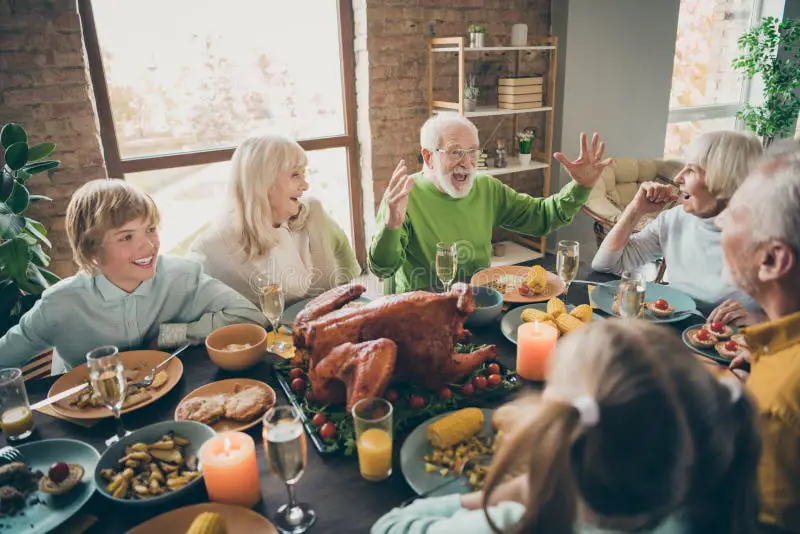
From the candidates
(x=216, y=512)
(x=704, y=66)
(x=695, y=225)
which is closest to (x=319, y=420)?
(x=216, y=512)

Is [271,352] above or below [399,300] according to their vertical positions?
below

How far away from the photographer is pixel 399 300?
1281mm

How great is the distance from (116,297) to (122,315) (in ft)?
0.21

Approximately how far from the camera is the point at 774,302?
1.04 meters

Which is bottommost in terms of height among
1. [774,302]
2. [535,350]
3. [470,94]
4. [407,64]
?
[535,350]

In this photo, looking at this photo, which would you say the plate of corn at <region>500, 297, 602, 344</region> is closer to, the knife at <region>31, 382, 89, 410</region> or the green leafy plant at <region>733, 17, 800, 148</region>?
A: the knife at <region>31, 382, 89, 410</region>

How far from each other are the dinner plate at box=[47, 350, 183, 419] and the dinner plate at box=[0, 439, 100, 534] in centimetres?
10

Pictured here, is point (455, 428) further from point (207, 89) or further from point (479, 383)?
point (207, 89)

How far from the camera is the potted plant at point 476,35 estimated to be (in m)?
3.90

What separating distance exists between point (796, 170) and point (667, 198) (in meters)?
1.19

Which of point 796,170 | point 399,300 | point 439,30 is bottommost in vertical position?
point 399,300

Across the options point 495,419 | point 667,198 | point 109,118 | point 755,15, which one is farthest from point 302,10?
point 755,15

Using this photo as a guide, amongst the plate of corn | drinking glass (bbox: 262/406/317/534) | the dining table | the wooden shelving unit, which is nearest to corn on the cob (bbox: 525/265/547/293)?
the plate of corn

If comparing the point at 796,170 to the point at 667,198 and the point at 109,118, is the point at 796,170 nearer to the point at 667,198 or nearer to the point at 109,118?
the point at 667,198
